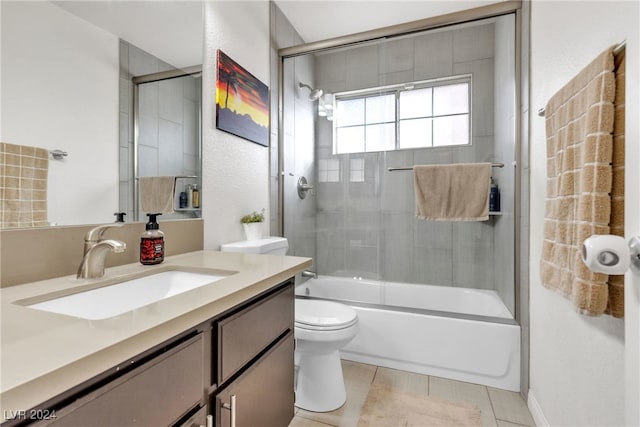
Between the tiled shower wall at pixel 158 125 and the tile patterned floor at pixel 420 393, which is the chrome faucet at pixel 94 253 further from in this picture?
the tile patterned floor at pixel 420 393

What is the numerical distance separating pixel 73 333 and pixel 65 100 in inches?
29.3

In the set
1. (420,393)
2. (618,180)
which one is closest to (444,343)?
(420,393)

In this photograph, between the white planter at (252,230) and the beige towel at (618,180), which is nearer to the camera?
the beige towel at (618,180)

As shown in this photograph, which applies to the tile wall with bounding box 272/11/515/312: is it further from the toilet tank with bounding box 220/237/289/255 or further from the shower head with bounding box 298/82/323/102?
the toilet tank with bounding box 220/237/289/255

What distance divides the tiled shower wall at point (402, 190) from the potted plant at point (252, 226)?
0.94 m

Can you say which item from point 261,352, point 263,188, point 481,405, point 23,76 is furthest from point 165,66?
point 481,405

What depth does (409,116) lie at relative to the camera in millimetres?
2537

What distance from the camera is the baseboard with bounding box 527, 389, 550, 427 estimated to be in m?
1.39

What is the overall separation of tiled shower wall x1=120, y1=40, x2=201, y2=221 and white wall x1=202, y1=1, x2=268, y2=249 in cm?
9

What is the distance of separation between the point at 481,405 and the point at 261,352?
1.37 metres

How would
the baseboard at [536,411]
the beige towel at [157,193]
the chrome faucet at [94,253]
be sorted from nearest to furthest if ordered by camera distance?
the chrome faucet at [94,253] < the beige towel at [157,193] < the baseboard at [536,411]

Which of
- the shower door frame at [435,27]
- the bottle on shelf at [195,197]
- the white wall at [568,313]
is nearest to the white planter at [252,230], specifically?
the bottle on shelf at [195,197]

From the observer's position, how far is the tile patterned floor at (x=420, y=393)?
4.93 ft

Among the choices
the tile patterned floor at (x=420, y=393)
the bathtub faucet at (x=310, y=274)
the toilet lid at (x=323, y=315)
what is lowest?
the tile patterned floor at (x=420, y=393)
